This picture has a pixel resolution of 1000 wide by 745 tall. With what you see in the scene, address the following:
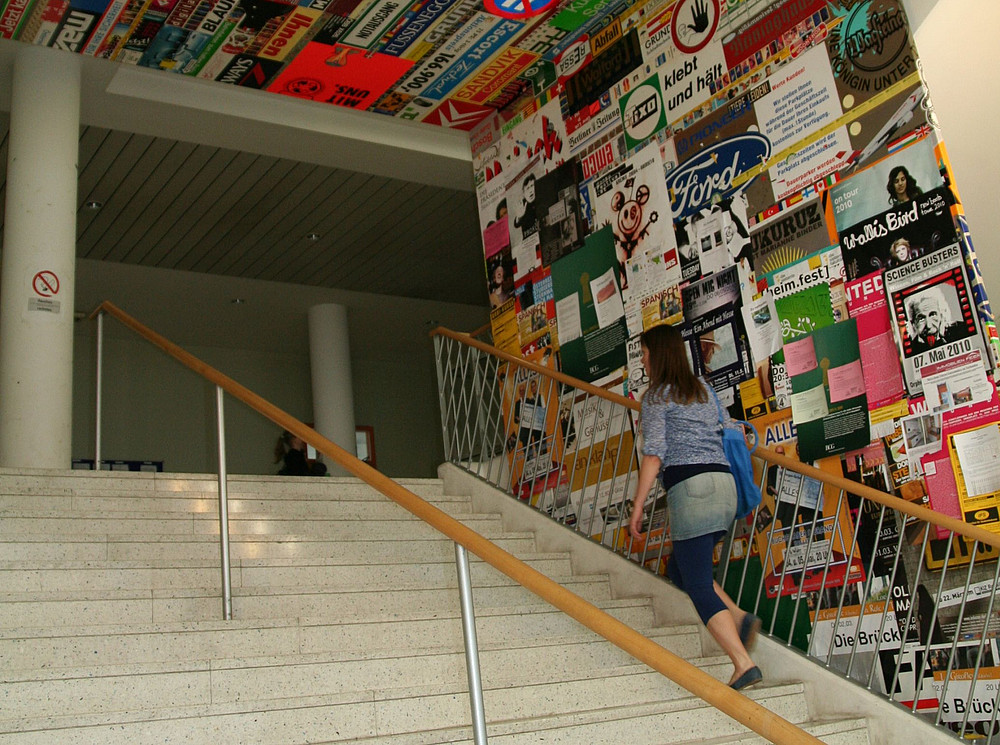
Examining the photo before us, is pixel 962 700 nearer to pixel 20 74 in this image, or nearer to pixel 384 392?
pixel 20 74

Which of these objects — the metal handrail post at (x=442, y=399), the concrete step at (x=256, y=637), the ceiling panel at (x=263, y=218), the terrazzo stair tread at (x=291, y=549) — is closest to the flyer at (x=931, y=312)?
A: the concrete step at (x=256, y=637)

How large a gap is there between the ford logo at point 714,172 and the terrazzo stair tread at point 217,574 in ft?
6.54

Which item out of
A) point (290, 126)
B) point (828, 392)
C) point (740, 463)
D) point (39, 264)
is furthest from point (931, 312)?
point (39, 264)

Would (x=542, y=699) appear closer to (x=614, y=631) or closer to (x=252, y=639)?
(x=252, y=639)

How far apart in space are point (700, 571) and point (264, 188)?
5.07m

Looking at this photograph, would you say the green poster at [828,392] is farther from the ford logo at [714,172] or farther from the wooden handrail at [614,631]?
the wooden handrail at [614,631]

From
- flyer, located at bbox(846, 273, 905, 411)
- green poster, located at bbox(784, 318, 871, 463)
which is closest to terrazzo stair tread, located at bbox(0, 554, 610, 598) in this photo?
green poster, located at bbox(784, 318, 871, 463)

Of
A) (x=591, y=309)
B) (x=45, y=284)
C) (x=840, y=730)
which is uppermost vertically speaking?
(x=45, y=284)

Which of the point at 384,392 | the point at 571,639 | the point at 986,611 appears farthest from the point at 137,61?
the point at 384,392

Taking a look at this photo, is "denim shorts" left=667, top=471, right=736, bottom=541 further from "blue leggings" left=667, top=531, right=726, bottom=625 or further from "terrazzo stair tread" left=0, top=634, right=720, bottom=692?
"terrazzo stair tread" left=0, top=634, right=720, bottom=692

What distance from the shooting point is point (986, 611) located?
3.44 metres

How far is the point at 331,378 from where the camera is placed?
9.71 m

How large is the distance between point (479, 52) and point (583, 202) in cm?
104

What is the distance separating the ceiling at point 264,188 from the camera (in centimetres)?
603
